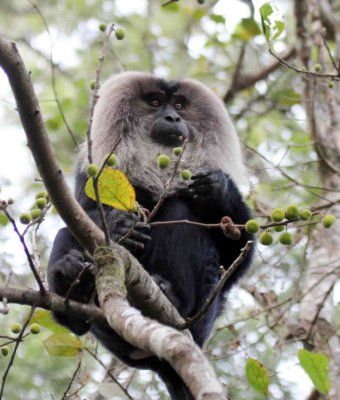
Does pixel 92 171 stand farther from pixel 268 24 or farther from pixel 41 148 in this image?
pixel 268 24

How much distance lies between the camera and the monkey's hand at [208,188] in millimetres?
4160

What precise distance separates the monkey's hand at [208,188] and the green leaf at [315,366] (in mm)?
1494

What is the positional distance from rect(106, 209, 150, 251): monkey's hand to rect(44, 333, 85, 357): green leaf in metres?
0.46

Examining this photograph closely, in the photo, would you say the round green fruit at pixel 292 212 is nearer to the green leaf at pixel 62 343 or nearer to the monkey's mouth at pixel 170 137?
the green leaf at pixel 62 343

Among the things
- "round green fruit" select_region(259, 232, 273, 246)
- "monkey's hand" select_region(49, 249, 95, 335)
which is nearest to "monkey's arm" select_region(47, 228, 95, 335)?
"monkey's hand" select_region(49, 249, 95, 335)

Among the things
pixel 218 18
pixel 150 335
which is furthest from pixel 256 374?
pixel 218 18

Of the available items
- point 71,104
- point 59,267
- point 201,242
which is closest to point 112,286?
point 59,267

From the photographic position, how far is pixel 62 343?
11.3ft

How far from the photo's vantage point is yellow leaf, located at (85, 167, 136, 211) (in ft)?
8.77

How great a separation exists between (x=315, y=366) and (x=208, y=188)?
4.98ft

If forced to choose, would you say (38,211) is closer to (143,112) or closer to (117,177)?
(117,177)

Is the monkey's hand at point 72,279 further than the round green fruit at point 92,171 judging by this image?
Yes

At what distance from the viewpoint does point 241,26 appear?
6719 millimetres

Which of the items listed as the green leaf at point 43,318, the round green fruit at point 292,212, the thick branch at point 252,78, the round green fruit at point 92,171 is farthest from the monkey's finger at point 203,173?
the thick branch at point 252,78
